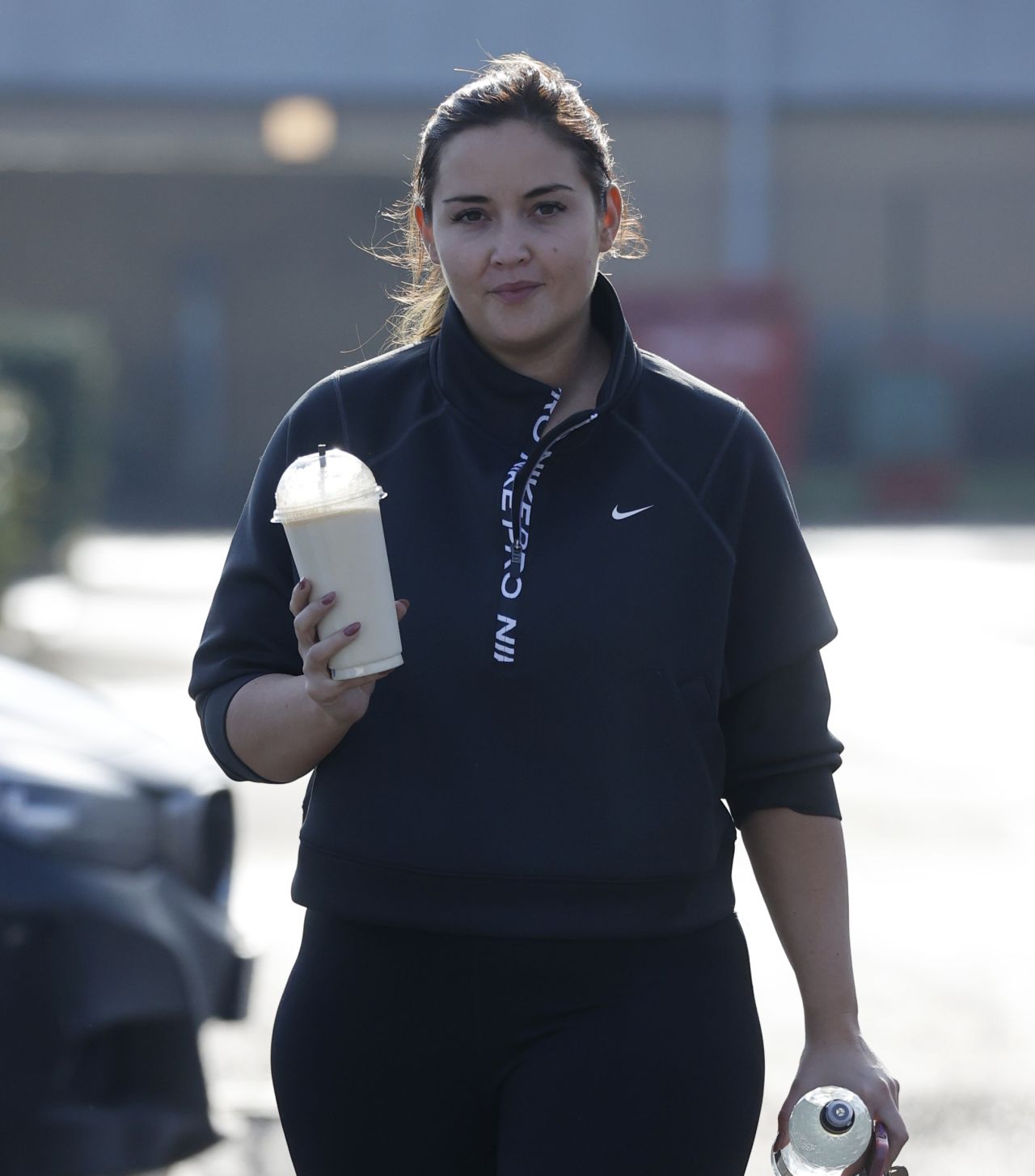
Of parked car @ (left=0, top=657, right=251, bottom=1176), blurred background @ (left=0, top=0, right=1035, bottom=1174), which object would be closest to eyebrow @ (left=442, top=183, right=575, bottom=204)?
parked car @ (left=0, top=657, right=251, bottom=1176)

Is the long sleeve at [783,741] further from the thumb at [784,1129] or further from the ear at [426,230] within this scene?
the ear at [426,230]

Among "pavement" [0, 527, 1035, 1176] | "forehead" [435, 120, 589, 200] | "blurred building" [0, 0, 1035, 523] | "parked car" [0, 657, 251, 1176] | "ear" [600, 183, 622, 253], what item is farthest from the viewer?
"blurred building" [0, 0, 1035, 523]

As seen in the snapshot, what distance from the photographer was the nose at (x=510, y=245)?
2104 mm

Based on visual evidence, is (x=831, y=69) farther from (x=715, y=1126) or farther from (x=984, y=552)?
(x=715, y=1126)

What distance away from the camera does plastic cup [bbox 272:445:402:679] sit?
1915 mm

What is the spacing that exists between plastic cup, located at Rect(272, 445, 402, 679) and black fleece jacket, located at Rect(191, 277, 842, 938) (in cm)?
12

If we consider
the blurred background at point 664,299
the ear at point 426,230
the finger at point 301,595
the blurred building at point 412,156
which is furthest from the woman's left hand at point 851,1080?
the blurred building at point 412,156

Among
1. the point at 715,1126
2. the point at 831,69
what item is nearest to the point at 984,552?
the point at 831,69

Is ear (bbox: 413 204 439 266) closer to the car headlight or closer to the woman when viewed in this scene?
the woman

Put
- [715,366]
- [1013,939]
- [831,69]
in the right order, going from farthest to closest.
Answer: [831,69] → [715,366] → [1013,939]

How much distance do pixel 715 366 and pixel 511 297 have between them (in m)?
19.2

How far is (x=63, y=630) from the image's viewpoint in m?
12.4

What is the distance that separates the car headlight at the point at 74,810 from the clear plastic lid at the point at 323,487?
1.79 metres

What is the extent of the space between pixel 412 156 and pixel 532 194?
57.4 ft
